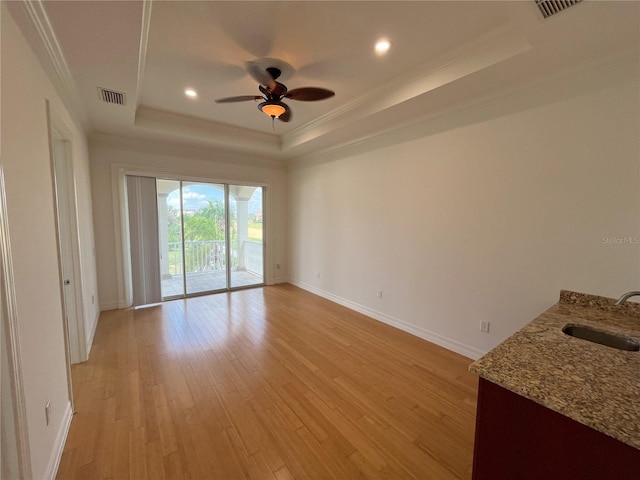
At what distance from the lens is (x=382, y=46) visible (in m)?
2.20

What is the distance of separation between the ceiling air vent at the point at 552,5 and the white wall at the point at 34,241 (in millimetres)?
2754

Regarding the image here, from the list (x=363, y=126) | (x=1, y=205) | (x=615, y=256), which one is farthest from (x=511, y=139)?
(x=1, y=205)

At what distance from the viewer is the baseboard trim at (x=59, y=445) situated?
1488 millimetres

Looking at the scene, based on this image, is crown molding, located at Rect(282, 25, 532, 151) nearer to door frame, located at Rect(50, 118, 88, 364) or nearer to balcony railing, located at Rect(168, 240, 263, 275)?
door frame, located at Rect(50, 118, 88, 364)

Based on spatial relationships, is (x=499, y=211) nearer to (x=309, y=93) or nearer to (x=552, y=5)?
(x=552, y=5)

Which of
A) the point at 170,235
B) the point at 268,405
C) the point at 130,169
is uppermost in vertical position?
the point at 130,169

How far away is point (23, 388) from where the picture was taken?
4.01 ft

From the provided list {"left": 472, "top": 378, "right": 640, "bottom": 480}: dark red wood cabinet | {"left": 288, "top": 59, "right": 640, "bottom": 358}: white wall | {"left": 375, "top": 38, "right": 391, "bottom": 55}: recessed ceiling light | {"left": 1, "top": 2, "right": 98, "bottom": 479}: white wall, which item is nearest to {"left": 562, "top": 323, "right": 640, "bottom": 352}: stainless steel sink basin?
{"left": 288, "top": 59, "right": 640, "bottom": 358}: white wall

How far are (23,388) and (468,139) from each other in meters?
3.76

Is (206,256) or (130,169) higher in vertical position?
(130,169)


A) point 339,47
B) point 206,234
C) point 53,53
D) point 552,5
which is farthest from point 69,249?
point 552,5

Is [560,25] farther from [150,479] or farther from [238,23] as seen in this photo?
[150,479]

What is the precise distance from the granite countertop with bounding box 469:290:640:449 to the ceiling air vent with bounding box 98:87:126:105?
11.8ft

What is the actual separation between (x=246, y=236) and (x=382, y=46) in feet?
16.2
